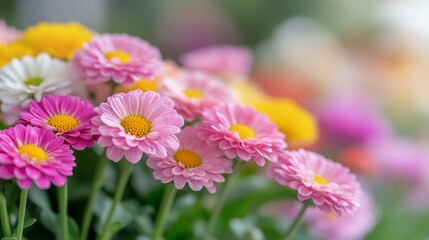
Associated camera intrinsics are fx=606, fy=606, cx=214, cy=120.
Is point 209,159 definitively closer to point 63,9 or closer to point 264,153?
point 264,153

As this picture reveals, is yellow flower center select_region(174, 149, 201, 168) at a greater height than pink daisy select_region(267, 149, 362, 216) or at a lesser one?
lesser

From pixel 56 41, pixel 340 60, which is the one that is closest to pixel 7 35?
pixel 56 41

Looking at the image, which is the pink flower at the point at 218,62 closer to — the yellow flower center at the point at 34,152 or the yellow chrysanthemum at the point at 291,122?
the yellow chrysanthemum at the point at 291,122

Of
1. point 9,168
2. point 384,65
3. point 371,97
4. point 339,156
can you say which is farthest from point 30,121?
point 384,65

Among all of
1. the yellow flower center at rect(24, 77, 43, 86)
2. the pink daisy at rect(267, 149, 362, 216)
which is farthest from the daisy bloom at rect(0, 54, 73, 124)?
the pink daisy at rect(267, 149, 362, 216)

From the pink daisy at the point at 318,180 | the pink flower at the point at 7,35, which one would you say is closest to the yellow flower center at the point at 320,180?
the pink daisy at the point at 318,180

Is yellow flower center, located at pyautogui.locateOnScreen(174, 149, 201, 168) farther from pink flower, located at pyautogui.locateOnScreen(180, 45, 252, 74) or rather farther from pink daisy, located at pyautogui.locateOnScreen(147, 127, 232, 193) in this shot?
pink flower, located at pyautogui.locateOnScreen(180, 45, 252, 74)

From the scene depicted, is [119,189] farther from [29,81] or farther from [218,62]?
[218,62]
